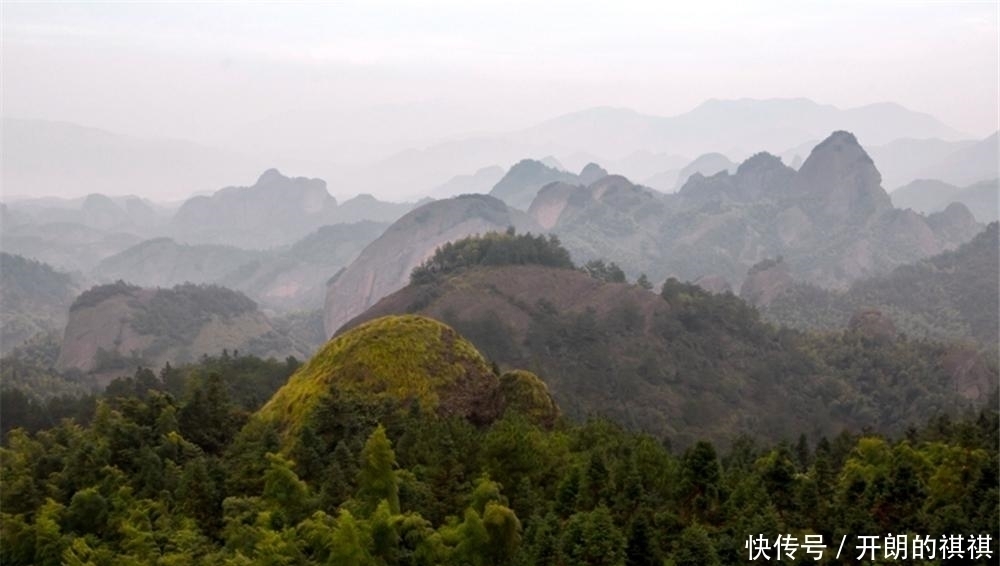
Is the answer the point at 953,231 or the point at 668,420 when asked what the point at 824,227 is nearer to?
the point at 953,231

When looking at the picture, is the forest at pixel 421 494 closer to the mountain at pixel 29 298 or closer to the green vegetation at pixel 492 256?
the green vegetation at pixel 492 256

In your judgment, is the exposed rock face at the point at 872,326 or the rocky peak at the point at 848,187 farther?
the rocky peak at the point at 848,187

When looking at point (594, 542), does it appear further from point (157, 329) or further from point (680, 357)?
point (157, 329)

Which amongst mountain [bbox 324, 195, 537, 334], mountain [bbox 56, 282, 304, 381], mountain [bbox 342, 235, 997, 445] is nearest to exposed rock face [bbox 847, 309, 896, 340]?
mountain [bbox 342, 235, 997, 445]

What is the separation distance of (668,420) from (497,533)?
1446 inches

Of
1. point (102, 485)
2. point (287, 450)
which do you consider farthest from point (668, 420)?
point (102, 485)

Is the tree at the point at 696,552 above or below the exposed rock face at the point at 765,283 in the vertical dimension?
below

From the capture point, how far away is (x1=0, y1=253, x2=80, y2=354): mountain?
12412 cm

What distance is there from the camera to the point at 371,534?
1230cm

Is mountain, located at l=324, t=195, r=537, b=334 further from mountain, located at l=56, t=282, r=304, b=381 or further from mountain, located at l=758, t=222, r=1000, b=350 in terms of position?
mountain, located at l=758, t=222, r=1000, b=350

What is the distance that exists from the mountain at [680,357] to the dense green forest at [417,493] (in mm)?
27298

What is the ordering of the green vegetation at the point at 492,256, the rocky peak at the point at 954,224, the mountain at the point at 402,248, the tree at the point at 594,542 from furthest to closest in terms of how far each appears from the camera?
1. the rocky peak at the point at 954,224
2. the mountain at the point at 402,248
3. the green vegetation at the point at 492,256
4. the tree at the point at 594,542

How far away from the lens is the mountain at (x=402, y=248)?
134 metres

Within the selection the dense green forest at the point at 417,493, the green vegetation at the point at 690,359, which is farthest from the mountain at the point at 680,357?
the dense green forest at the point at 417,493
